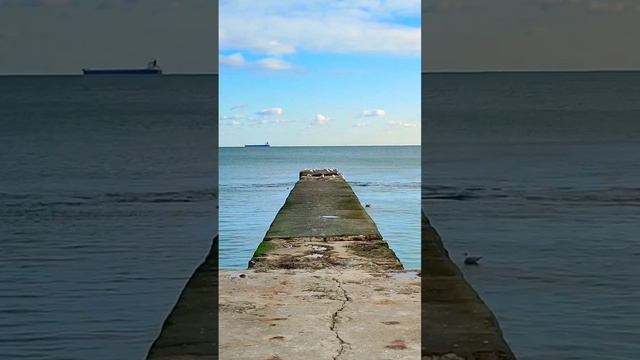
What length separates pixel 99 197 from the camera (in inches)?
1143

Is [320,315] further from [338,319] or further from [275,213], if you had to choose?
[275,213]

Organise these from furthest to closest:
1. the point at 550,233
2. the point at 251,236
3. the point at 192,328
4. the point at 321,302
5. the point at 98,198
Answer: the point at 98,198 < the point at 251,236 < the point at 550,233 < the point at 321,302 < the point at 192,328

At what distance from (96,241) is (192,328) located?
448 inches

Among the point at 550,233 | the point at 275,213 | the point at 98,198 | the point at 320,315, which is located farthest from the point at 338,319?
the point at 98,198

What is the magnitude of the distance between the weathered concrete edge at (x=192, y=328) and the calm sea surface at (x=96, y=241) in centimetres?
91

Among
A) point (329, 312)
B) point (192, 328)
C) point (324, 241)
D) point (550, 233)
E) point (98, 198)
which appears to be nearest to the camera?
point (192, 328)

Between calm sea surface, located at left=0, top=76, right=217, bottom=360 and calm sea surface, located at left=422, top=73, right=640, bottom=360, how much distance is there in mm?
4554

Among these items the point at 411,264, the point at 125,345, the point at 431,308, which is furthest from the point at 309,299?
the point at 411,264

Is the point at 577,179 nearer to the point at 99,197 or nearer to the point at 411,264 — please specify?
the point at 99,197

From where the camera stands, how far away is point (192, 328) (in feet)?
24.2

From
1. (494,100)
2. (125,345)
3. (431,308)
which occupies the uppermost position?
(494,100)

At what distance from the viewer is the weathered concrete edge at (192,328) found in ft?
21.8

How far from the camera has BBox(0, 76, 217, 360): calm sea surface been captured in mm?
10031

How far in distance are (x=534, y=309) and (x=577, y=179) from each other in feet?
75.2
